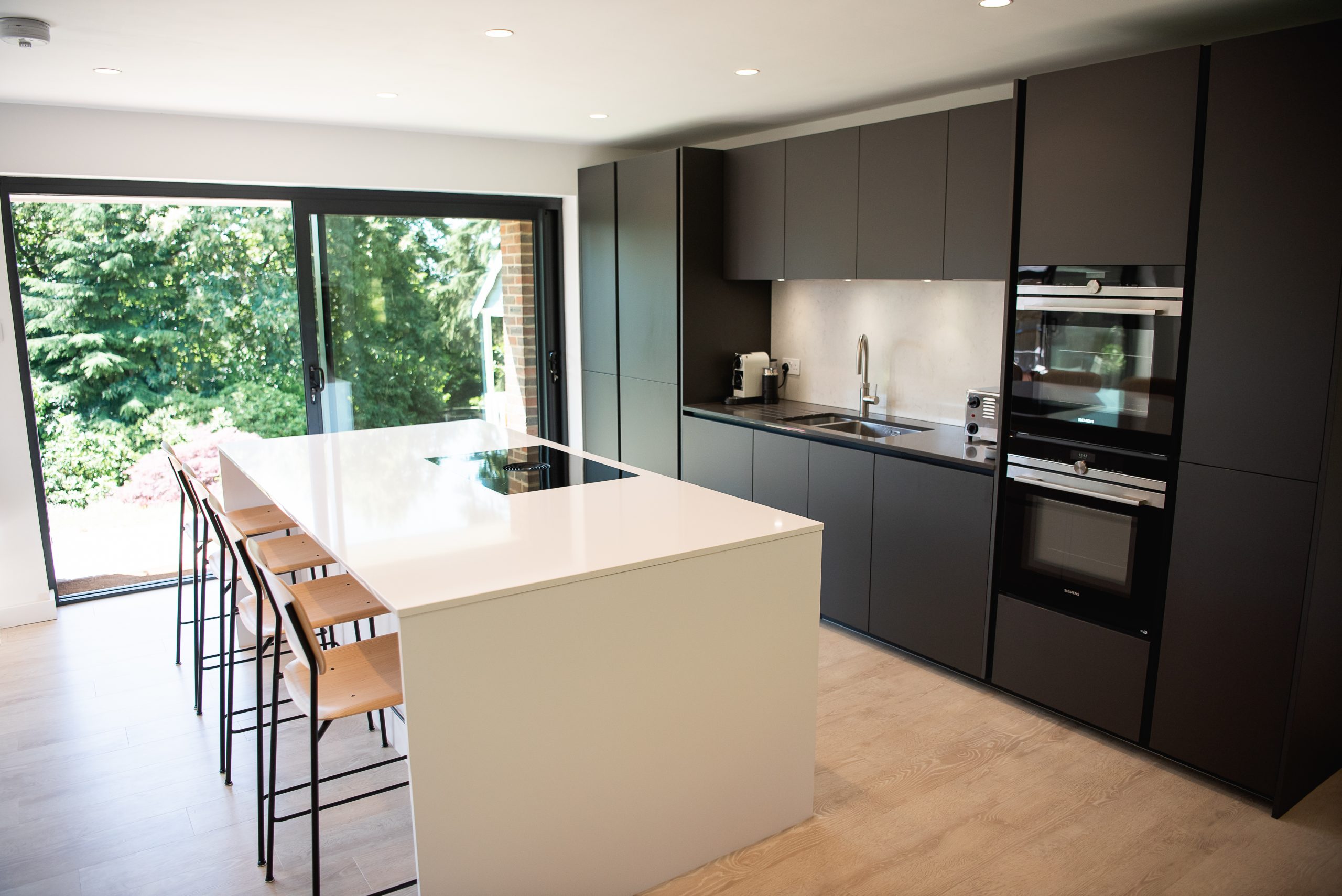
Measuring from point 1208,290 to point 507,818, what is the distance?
7.94ft

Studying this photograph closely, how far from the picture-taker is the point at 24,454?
416 cm

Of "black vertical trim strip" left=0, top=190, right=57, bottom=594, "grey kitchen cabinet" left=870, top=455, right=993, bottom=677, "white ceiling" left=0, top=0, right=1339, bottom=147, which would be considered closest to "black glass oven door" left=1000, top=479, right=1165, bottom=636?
"grey kitchen cabinet" left=870, top=455, right=993, bottom=677

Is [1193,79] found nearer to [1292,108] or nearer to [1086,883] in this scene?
[1292,108]

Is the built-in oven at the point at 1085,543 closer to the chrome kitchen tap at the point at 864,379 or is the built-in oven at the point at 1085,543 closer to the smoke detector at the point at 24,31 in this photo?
the chrome kitchen tap at the point at 864,379

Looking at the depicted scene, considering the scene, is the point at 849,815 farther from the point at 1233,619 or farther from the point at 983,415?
the point at 983,415

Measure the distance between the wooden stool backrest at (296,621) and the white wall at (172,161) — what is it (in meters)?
2.83

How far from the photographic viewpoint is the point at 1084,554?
3012mm

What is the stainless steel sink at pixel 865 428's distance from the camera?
420cm

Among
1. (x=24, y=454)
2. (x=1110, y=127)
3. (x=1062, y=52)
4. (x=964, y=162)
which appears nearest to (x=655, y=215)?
(x=964, y=162)

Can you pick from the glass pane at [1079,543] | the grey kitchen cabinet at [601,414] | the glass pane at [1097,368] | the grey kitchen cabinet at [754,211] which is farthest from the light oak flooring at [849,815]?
the grey kitchen cabinet at [601,414]

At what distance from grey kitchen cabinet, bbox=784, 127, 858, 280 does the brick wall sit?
1.97m

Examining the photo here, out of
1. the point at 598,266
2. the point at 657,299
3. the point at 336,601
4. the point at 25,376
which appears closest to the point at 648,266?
the point at 657,299

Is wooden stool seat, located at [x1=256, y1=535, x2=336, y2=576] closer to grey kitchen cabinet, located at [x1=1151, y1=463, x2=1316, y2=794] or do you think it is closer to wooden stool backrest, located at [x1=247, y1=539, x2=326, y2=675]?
wooden stool backrest, located at [x1=247, y1=539, x2=326, y2=675]

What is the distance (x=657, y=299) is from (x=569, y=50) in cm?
189
